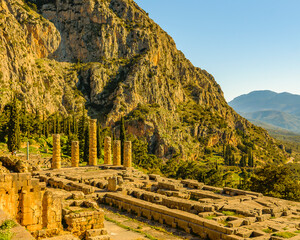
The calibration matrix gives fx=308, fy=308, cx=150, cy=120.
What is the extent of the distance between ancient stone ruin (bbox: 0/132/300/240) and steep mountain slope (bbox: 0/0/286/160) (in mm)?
70758

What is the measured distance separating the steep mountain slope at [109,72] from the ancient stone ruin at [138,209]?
2786 inches

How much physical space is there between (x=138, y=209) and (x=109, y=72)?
98.9 meters

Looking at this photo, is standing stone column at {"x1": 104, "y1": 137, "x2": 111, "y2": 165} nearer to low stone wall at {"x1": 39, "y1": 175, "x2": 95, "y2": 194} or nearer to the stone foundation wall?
Answer: low stone wall at {"x1": 39, "y1": 175, "x2": 95, "y2": 194}

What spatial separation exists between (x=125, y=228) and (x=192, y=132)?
10504 cm

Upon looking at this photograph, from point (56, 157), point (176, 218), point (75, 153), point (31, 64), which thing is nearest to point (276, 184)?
point (176, 218)

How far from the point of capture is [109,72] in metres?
114

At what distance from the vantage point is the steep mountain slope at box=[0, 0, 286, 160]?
94.9 m

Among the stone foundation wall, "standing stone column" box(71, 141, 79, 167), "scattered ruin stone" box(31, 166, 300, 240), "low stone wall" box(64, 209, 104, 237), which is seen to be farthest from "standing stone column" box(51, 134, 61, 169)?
the stone foundation wall

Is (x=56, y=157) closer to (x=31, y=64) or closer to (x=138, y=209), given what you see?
(x=138, y=209)

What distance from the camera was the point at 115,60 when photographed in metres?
118

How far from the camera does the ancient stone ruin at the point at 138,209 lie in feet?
39.8

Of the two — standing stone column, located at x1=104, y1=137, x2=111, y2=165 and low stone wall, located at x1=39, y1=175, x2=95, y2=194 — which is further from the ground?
standing stone column, located at x1=104, y1=137, x2=111, y2=165

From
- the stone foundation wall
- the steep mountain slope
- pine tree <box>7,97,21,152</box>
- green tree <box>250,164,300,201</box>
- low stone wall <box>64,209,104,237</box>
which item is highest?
the steep mountain slope

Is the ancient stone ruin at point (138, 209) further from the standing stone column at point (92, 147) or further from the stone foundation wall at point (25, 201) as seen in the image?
the standing stone column at point (92, 147)
